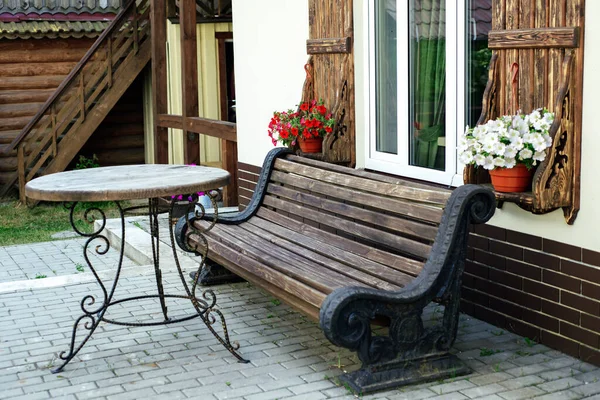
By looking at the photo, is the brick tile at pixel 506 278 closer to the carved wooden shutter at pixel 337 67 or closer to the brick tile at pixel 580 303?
the brick tile at pixel 580 303

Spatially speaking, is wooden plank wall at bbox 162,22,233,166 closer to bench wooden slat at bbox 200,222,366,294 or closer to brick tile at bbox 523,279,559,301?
bench wooden slat at bbox 200,222,366,294

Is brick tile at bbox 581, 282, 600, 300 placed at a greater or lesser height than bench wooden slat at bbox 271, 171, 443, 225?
lesser

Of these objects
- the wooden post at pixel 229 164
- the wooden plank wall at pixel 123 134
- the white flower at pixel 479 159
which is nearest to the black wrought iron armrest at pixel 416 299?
the white flower at pixel 479 159

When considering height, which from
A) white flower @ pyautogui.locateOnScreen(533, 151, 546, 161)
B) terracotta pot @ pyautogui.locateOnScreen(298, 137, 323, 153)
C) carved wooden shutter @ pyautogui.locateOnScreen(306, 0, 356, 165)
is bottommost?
terracotta pot @ pyautogui.locateOnScreen(298, 137, 323, 153)

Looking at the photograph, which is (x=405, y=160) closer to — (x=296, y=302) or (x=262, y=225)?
(x=262, y=225)

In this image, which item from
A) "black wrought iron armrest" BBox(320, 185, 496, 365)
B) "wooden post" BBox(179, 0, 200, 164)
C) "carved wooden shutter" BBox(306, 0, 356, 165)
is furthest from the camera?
"wooden post" BBox(179, 0, 200, 164)

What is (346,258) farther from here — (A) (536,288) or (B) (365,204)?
(A) (536,288)

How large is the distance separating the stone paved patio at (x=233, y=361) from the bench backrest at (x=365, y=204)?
0.57 metres

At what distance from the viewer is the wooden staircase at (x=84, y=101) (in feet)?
38.8

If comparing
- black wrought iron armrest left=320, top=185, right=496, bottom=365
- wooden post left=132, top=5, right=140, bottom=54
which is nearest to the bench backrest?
black wrought iron armrest left=320, top=185, right=496, bottom=365

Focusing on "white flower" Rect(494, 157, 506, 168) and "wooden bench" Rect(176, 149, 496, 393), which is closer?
"wooden bench" Rect(176, 149, 496, 393)

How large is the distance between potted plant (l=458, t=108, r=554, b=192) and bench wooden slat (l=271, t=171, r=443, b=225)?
14.2 inches

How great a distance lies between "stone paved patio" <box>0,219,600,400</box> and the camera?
4.25 meters

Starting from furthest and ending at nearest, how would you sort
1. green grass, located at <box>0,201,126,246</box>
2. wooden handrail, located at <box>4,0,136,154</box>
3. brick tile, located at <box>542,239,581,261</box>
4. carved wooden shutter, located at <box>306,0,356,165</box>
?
wooden handrail, located at <box>4,0,136,154</box>
green grass, located at <box>0,201,126,246</box>
carved wooden shutter, located at <box>306,0,356,165</box>
brick tile, located at <box>542,239,581,261</box>
